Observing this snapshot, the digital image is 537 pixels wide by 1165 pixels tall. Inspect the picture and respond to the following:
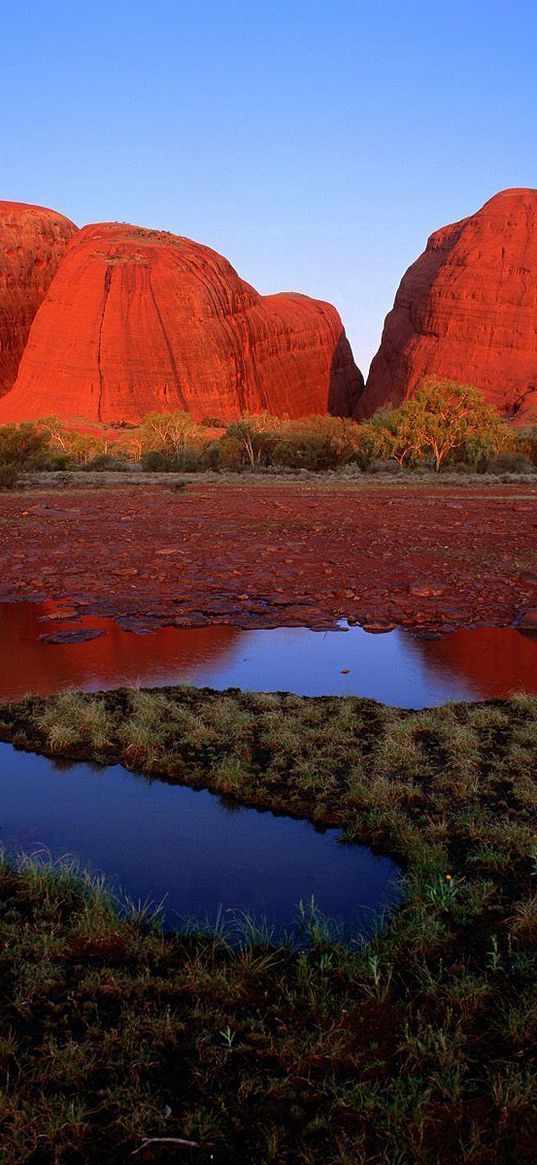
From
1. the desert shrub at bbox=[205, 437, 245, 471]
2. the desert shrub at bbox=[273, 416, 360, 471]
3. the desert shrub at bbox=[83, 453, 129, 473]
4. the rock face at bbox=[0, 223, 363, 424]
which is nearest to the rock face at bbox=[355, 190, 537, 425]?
the rock face at bbox=[0, 223, 363, 424]

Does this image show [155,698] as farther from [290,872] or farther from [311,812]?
[290,872]

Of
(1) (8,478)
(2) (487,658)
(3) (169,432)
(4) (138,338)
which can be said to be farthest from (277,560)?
(4) (138,338)

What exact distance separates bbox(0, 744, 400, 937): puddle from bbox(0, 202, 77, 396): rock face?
60.7 meters

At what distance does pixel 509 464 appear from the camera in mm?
33000

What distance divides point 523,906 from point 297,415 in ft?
215

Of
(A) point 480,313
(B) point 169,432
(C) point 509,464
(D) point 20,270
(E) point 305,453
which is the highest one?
(D) point 20,270

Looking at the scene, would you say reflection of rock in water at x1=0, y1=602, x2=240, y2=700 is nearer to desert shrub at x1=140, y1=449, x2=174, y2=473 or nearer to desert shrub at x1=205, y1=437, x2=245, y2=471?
desert shrub at x1=140, y1=449, x2=174, y2=473

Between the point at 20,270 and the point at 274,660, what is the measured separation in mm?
61620

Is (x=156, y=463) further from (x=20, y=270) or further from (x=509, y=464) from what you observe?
(x=20, y=270)

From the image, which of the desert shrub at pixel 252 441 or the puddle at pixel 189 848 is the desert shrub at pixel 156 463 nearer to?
the desert shrub at pixel 252 441

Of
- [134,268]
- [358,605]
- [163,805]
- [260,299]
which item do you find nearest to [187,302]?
[134,268]

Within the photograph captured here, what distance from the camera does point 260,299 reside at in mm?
66938

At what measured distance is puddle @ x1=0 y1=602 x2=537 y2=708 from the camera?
6762mm

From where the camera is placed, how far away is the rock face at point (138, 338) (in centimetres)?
5659
